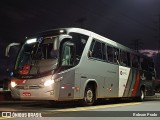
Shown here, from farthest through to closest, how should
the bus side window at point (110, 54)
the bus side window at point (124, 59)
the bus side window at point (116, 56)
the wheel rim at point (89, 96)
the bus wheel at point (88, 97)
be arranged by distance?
the bus side window at point (124, 59) < the bus side window at point (116, 56) < the bus side window at point (110, 54) < the wheel rim at point (89, 96) < the bus wheel at point (88, 97)

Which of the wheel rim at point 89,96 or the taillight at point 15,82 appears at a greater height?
the taillight at point 15,82

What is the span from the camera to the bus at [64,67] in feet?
42.9

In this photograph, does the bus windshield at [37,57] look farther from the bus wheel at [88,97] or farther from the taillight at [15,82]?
the bus wheel at [88,97]

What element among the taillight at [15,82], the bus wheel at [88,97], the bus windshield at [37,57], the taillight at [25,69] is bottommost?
the bus wheel at [88,97]

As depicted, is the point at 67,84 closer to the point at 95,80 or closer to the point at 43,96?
the point at 43,96

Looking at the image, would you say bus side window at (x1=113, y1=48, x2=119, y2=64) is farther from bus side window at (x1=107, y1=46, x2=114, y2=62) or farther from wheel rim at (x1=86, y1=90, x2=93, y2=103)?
wheel rim at (x1=86, y1=90, x2=93, y2=103)

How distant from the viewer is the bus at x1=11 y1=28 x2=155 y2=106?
13086 mm

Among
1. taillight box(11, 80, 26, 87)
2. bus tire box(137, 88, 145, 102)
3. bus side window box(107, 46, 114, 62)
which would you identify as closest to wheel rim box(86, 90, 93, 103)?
bus side window box(107, 46, 114, 62)

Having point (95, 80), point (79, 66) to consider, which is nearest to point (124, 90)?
point (95, 80)

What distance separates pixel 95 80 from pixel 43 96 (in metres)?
3.33

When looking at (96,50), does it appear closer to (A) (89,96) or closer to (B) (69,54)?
(A) (89,96)

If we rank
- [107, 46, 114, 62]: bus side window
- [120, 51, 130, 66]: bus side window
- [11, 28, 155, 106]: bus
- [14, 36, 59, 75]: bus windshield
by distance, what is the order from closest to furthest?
[11, 28, 155, 106]: bus → [14, 36, 59, 75]: bus windshield → [107, 46, 114, 62]: bus side window → [120, 51, 130, 66]: bus side window

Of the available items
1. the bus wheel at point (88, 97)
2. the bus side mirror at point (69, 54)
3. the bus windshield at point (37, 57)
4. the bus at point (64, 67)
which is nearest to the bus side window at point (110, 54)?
the bus at point (64, 67)

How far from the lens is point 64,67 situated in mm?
13359
